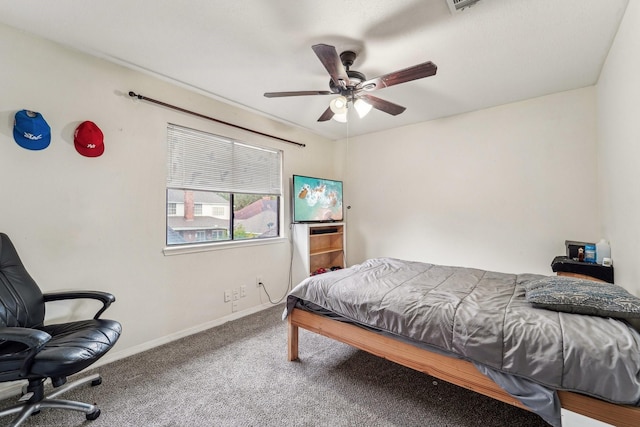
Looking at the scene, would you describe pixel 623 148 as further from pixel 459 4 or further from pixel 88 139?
pixel 88 139

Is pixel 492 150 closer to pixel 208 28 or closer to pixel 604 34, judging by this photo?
pixel 604 34

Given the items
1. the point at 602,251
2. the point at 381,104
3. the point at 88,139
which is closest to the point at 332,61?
the point at 381,104

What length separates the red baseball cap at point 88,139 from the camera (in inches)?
79.6

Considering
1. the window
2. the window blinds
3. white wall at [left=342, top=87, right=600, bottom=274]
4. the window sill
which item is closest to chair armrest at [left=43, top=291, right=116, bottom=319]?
the window sill

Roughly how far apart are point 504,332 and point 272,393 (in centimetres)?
145

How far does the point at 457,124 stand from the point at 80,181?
12.9 ft

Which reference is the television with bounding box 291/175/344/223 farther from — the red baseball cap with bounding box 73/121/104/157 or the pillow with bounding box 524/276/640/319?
the pillow with bounding box 524/276/640/319

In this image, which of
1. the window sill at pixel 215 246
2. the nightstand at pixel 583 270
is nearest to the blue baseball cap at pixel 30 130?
the window sill at pixel 215 246

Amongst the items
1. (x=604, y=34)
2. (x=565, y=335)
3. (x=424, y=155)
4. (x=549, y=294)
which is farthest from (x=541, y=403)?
(x=424, y=155)

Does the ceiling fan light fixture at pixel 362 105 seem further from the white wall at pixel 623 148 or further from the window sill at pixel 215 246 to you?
the window sill at pixel 215 246

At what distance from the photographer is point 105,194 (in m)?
2.19

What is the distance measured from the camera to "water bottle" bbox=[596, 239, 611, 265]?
226 cm

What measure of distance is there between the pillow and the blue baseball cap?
3.27 meters

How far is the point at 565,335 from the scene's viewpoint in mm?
1189
